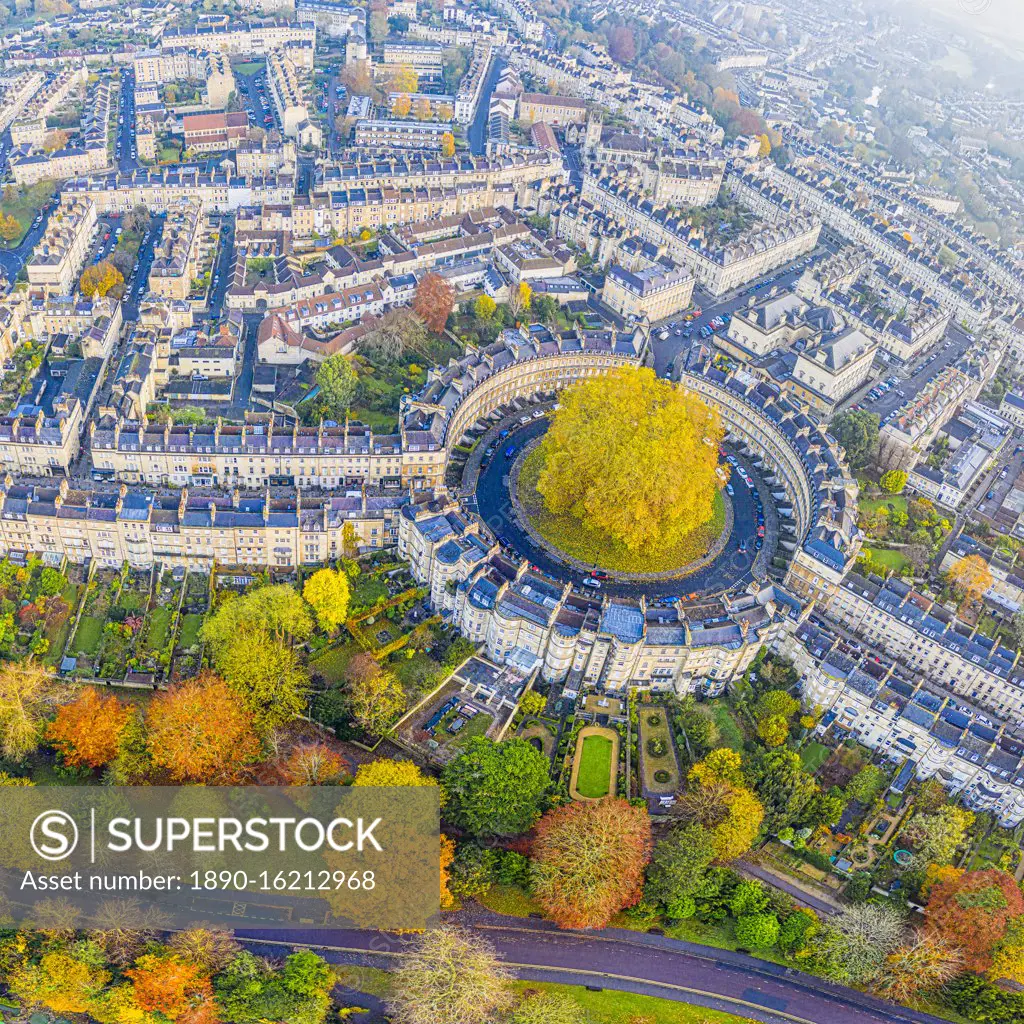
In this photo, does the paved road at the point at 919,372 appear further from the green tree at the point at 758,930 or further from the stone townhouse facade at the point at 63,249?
the stone townhouse facade at the point at 63,249

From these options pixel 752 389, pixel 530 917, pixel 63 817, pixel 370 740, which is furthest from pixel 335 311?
pixel 530 917

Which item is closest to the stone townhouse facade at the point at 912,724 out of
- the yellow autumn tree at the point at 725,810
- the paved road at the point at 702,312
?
the yellow autumn tree at the point at 725,810

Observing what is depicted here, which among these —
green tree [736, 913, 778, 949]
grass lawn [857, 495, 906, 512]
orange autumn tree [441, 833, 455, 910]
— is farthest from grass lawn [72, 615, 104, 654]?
grass lawn [857, 495, 906, 512]

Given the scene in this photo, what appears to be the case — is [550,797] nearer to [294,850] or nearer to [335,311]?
[294,850]

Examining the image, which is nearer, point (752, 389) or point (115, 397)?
point (115, 397)

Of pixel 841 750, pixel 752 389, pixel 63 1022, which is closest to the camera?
pixel 63 1022
